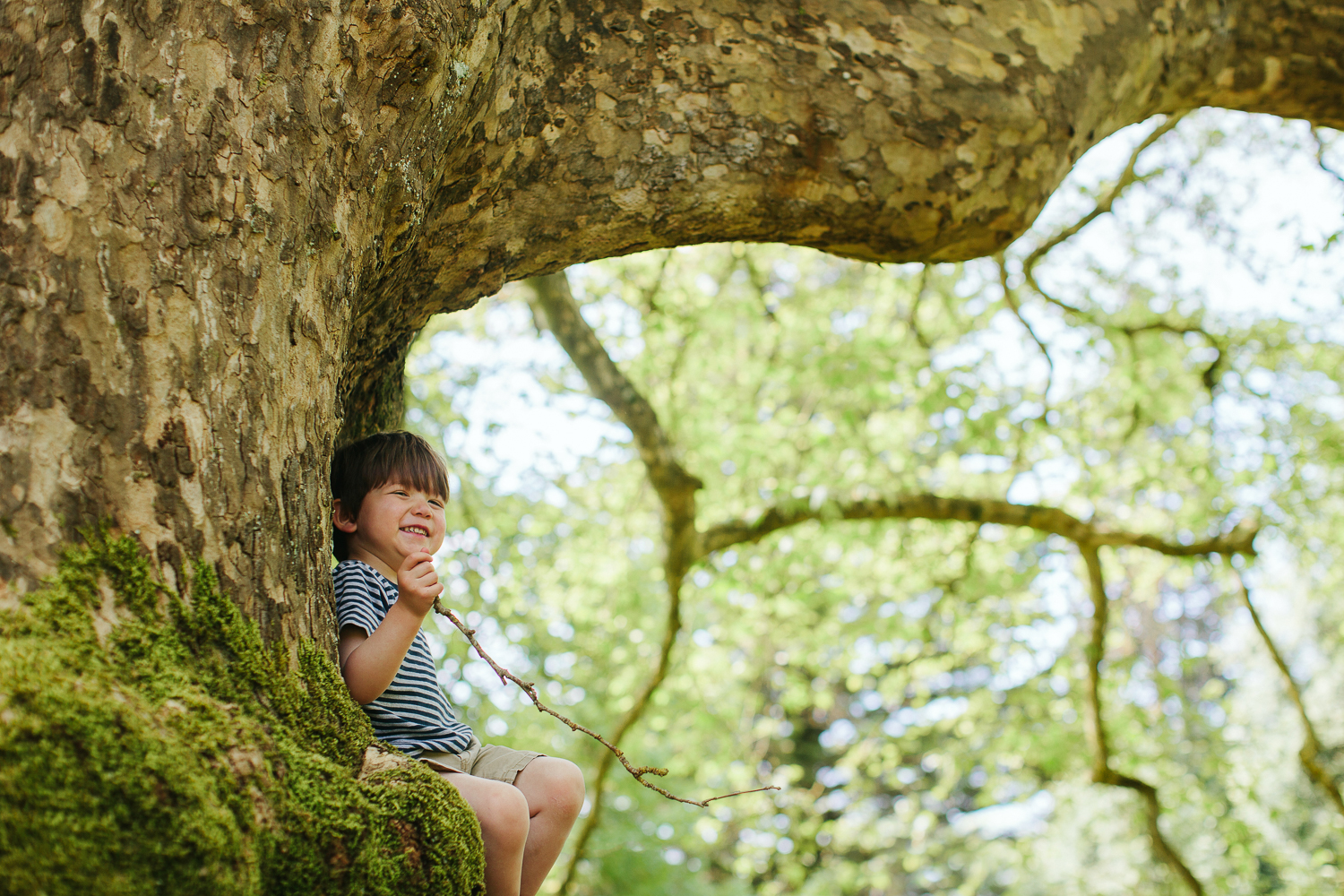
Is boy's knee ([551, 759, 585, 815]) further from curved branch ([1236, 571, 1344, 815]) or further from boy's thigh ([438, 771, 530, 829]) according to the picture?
curved branch ([1236, 571, 1344, 815])

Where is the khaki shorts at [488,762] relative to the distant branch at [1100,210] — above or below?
below

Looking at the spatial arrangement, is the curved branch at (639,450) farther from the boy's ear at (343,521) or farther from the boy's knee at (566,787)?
the boy's knee at (566,787)

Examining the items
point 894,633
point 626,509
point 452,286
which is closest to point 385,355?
point 452,286

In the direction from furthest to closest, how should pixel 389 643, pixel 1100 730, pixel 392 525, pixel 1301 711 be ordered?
pixel 1100 730, pixel 1301 711, pixel 392 525, pixel 389 643

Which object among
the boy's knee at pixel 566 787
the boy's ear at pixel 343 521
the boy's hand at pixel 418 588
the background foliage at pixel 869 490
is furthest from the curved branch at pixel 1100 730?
the boy's hand at pixel 418 588

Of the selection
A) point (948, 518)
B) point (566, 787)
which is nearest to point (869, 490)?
point (948, 518)

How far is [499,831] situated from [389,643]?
0.42 m

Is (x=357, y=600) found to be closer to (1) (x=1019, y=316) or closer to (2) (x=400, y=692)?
(2) (x=400, y=692)

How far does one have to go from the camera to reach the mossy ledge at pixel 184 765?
3.22 feet

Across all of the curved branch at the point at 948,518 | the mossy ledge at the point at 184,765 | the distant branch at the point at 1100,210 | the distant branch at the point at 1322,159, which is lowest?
the mossy ledge at the point at 184,765

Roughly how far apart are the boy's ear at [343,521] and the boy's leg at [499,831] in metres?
0.71

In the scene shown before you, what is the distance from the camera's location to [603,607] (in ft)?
27.6

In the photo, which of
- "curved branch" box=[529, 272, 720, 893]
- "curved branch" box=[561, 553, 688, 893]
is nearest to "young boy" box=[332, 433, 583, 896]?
"curved branch" box=[529, 272, 720, 893]

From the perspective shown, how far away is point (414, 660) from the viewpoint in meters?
2.01
